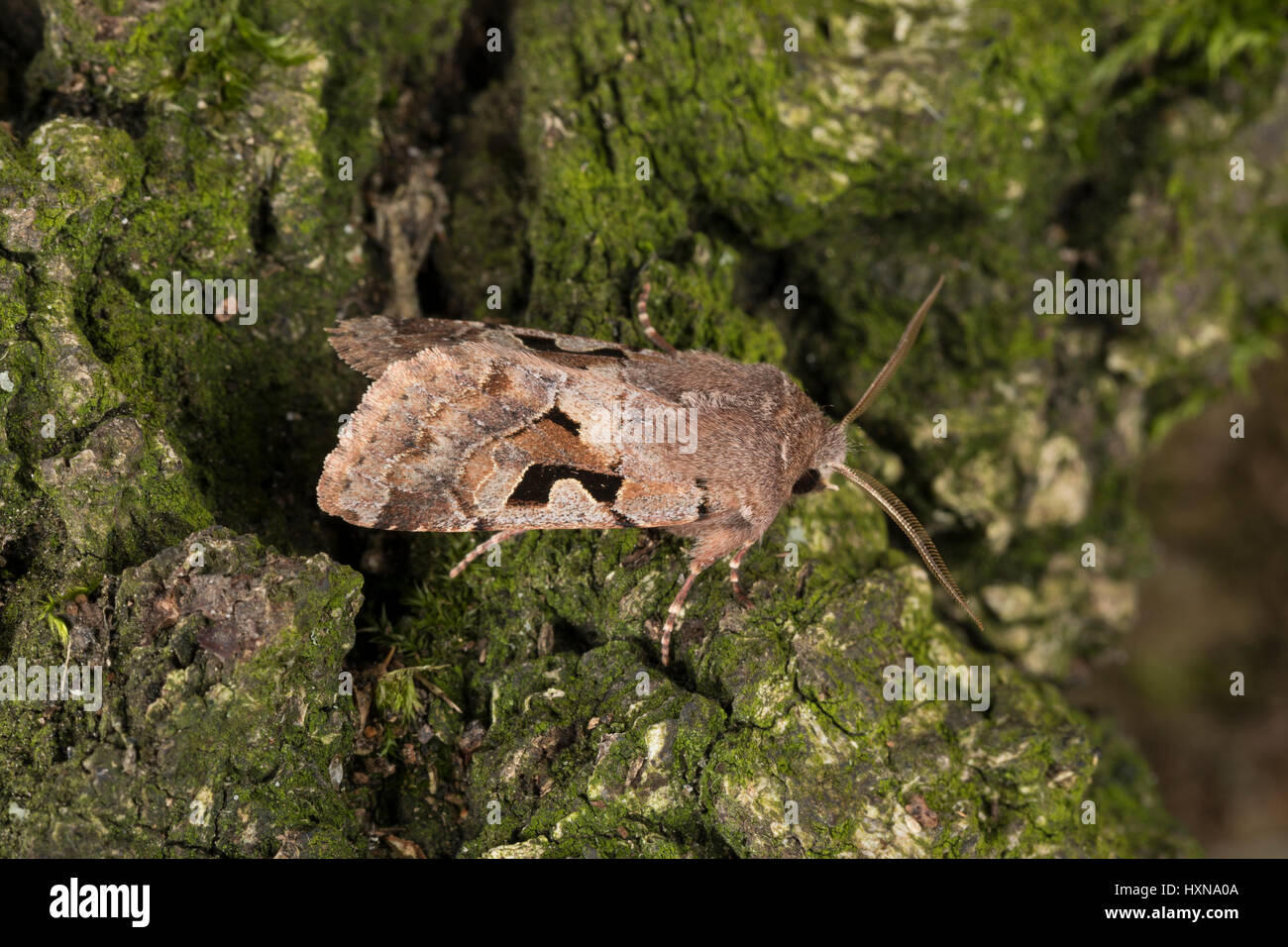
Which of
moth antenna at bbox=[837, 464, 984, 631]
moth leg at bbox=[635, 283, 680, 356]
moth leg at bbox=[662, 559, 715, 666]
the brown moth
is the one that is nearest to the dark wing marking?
the brown moth

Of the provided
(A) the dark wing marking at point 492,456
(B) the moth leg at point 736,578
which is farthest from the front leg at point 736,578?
(A) the dark wing marking at point 492,456

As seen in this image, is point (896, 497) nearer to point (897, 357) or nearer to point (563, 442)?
point (897, 357)

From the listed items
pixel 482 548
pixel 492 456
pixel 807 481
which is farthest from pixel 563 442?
pixel 807 481

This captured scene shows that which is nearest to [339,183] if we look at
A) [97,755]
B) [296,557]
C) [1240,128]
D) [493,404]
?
[493,404]

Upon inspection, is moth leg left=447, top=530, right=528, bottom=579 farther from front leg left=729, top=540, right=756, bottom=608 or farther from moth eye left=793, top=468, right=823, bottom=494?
moth eye left=793, top=468, right=823, bottom=494

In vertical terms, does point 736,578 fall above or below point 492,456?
below
